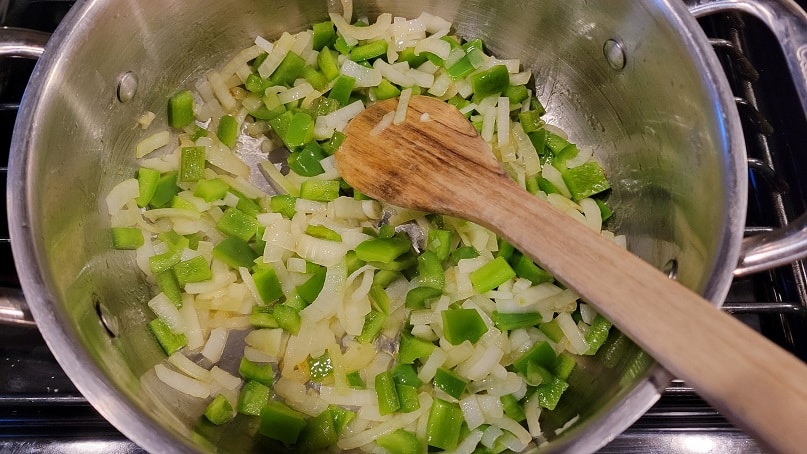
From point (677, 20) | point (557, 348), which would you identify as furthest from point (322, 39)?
point (557, 348)

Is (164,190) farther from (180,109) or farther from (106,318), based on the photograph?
(106,318)

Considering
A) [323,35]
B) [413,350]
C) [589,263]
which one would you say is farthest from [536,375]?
[323,35]

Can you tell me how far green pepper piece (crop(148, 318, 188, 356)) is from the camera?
150cm

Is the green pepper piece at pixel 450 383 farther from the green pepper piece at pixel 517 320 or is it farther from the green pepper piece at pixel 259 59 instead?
the green pepper piece at pixel 259 59

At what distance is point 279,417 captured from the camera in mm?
1391

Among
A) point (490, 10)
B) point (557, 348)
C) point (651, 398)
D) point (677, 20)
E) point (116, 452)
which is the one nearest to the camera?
point (651, 398)

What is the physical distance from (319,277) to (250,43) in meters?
0.75

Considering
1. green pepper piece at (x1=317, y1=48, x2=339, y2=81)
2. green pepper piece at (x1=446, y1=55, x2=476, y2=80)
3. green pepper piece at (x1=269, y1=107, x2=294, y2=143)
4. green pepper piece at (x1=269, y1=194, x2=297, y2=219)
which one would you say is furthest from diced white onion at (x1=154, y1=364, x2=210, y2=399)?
green pepper piece at (x1=446, y1=55, x2=476, y2=80)

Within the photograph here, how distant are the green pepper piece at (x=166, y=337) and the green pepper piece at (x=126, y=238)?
20 cm

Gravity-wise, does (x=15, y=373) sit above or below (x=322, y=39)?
below

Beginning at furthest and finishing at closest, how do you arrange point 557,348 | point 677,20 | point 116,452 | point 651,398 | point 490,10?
point 490,10, point 557,348, point 116,452, point 677,20, point 651,398

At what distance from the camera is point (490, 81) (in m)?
1.71

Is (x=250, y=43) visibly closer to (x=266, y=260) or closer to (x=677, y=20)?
(x=266, y=260)

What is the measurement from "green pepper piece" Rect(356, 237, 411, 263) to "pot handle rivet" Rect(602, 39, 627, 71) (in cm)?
72
